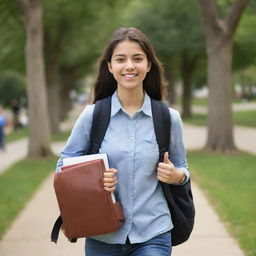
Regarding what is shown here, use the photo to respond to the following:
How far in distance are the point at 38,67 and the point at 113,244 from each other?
426 inches

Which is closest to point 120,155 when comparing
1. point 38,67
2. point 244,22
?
point 38,67

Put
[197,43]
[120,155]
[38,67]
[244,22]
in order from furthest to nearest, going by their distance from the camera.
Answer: [197,43]
[244,22]
[38,67]
[120,155]

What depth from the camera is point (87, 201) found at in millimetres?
2678

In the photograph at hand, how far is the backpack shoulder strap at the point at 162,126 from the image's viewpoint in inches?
110

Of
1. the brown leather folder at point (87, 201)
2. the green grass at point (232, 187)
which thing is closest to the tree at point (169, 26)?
the green grass at point (232, 187)

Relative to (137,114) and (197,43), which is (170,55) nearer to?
(197,43)

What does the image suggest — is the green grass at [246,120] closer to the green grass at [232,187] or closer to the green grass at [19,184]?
the green grass at [232,187]

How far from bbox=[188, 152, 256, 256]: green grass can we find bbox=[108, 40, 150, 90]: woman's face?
3009 millimetres

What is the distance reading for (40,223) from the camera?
22.6ft

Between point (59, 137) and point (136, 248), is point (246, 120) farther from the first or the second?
point (136, 248)

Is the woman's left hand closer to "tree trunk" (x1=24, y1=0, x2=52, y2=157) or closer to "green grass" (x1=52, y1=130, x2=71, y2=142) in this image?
"tree trunk" (x1=24, y1=0, x2=52, y2=157)

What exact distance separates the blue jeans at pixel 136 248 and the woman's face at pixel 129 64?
2.56 feet

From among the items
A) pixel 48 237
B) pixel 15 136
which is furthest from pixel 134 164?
pixel 15 136

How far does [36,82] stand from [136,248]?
429 inches
